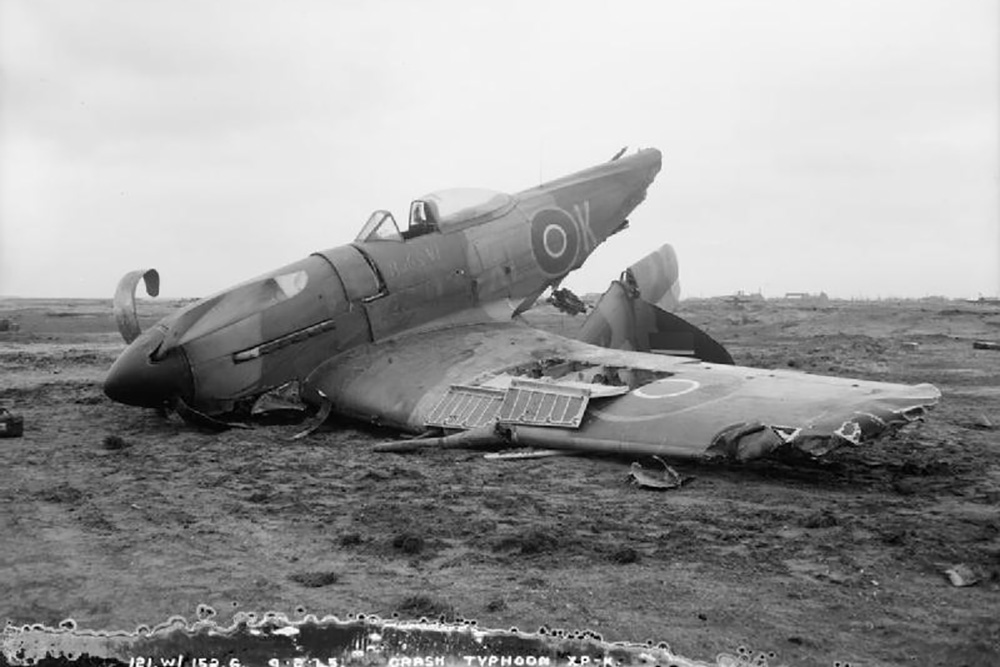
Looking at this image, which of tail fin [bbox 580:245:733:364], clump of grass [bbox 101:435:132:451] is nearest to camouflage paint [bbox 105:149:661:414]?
clump of grass [bbox 101:435:132:451]

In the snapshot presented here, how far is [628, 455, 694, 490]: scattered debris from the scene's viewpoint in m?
6.05

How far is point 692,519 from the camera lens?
5.23m

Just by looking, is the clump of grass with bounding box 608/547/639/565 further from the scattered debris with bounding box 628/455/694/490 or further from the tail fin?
the tail fin

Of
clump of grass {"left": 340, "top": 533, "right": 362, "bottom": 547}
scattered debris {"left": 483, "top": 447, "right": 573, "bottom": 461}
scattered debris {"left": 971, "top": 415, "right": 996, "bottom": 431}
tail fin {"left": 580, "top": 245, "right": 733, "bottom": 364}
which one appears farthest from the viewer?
tail fin {"left": 580, "top": 245, "right": 733, "bottom": 364}

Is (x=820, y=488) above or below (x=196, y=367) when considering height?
below

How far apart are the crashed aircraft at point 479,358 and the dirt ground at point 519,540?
1.28 ft

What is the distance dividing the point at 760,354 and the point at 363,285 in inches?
379

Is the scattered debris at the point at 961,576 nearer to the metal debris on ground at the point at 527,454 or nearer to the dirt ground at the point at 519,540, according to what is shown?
the dirt ground at the point at 519,540

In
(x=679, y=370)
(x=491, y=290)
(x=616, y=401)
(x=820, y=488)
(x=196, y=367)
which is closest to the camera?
(x=820, y=488)

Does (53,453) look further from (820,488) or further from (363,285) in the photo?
(820,488)

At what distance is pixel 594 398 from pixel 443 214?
4.22 meters

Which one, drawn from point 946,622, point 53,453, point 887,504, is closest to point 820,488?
point 887,504

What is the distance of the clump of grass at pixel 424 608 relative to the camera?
11.7 ft

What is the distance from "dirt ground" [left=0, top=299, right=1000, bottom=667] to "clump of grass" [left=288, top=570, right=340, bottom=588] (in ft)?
0.05
